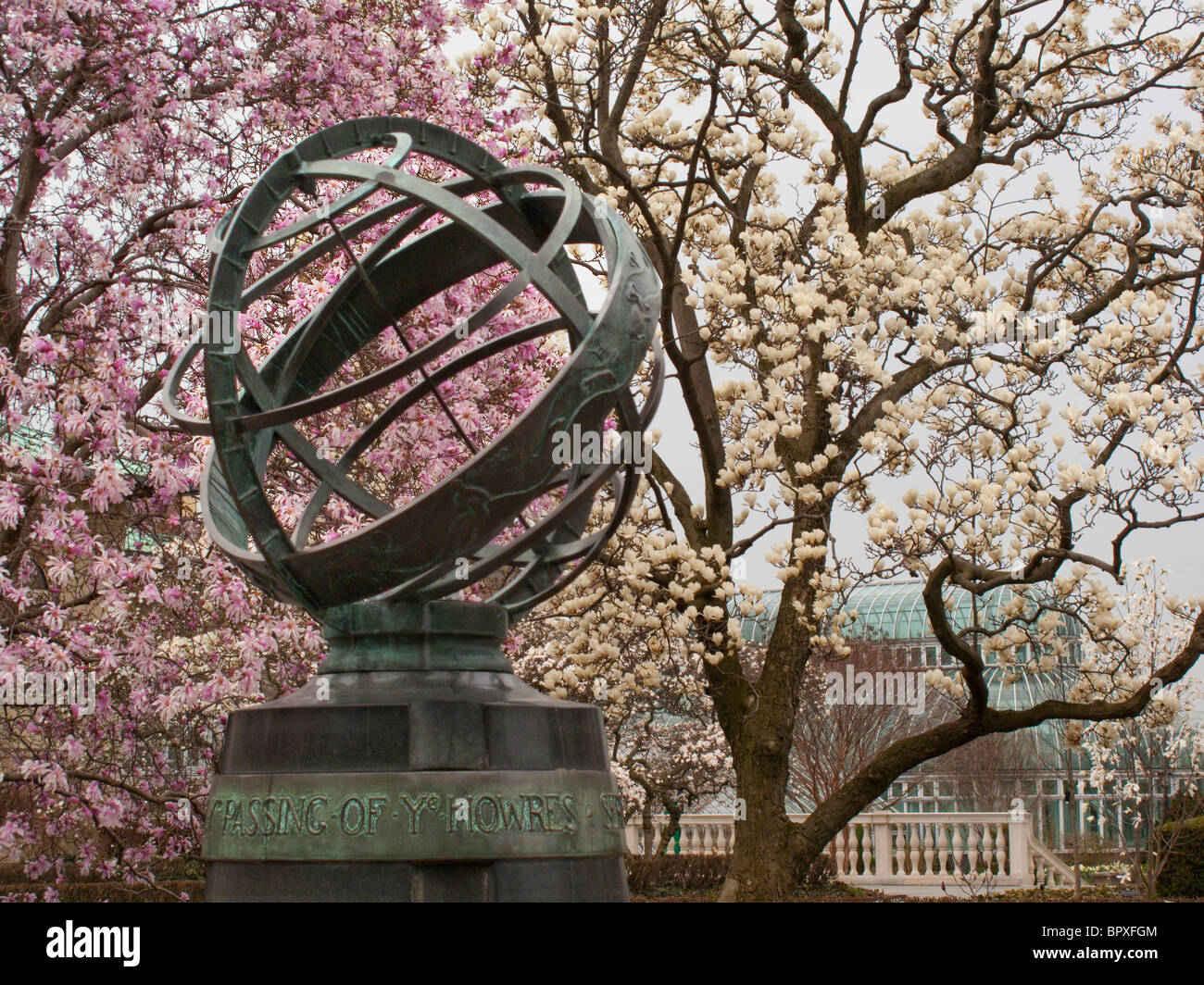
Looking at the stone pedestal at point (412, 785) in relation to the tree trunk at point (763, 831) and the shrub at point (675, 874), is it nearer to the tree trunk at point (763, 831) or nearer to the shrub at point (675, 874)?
the tree trunk at point (763, 831)

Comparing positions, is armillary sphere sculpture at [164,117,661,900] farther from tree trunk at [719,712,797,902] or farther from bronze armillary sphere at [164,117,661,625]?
tree trunk at [719,712,797,902]

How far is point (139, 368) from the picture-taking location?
10.0 metres

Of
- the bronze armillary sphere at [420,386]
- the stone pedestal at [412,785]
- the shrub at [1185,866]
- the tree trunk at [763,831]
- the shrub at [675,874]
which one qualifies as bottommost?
the shrub at [675,874]

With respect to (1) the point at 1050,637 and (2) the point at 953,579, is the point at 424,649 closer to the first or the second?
(2) the point at 953,579

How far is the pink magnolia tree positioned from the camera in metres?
8.30

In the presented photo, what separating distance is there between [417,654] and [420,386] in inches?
68.7

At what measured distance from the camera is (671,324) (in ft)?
42.1

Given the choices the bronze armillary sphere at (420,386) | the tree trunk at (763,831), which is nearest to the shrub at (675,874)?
the tree trunk at (763,831)

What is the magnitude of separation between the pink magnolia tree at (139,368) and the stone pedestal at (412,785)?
220cm

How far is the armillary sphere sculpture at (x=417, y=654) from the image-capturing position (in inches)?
232

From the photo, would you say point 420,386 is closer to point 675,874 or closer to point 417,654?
point 417,654

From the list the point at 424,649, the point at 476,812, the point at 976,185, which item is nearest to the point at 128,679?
the point at 424,649

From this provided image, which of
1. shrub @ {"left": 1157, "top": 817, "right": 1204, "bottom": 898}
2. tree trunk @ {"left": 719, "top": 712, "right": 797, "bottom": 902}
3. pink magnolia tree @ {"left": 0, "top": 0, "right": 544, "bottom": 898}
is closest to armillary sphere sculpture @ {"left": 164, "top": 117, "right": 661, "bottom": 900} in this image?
pink magnolia tree @ {"left": 0, "top": 0, "right": 544, "bottom": 898}
